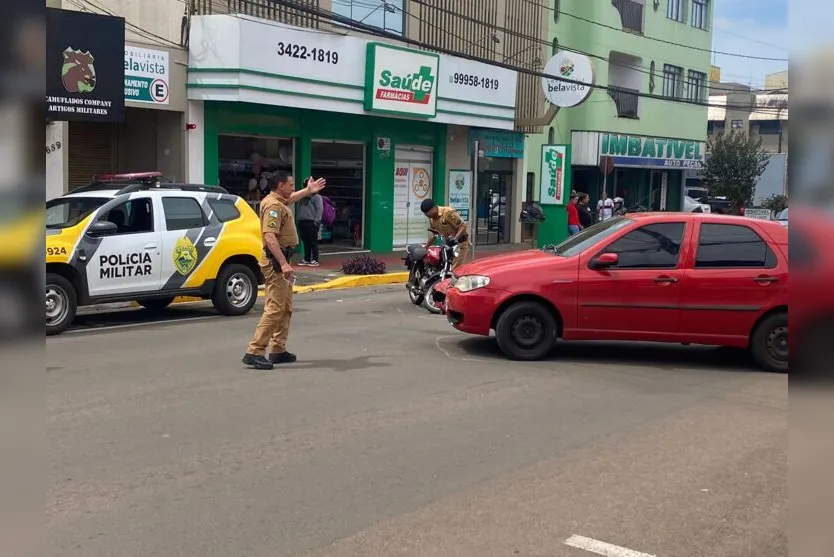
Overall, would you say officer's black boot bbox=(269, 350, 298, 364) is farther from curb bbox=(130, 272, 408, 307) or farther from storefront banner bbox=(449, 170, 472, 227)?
storefront banner bbox=(449, 170, 472, 227)

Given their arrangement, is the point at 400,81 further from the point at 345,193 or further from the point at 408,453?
the point at 408,453

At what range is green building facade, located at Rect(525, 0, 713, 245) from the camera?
30906 millimetres

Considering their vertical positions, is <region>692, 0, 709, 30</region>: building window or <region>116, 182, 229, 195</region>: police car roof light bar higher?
<region>692, 0, 709, 30</region>: building window

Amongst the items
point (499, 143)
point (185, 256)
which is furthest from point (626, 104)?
point (185, 256)

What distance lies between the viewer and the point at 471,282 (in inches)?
370

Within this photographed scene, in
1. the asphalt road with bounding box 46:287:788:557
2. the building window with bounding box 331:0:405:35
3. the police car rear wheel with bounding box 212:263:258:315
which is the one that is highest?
the building window with bounding box 331:0:405:35

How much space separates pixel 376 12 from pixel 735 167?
2178 cm

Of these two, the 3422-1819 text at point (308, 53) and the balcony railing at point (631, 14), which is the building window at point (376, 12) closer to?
the 3422-1819 text at point (308, 53)

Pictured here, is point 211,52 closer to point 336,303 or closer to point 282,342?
point 336,303

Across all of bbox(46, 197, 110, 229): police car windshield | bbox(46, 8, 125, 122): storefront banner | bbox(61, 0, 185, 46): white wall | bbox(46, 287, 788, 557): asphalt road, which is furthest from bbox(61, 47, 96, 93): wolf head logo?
bbox(46, 287, 788, 557): asphalt road

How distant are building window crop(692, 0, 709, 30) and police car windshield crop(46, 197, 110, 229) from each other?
3343 centimetres

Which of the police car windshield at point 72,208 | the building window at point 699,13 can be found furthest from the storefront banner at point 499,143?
the building window at point 699,13

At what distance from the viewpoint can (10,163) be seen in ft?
5.21

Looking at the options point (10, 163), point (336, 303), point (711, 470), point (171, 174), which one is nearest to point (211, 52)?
point (171, 174)
